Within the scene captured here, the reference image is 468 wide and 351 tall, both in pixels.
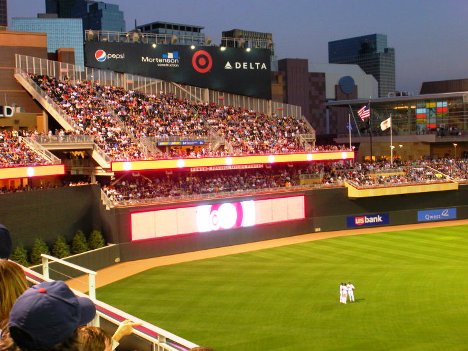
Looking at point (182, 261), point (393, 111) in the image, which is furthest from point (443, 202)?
point (393, 111)

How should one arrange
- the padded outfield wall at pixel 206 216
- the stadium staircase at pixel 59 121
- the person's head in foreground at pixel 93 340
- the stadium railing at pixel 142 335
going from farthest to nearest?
1. the stadium staircase at pixel 59 121
2. the padded outfield wall at pixel 206 216
3. the stadium railing at pixel 142 335
4. the person's head in foreground at pixel 93 340

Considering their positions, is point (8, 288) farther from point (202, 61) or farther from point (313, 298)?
point (202, 61)

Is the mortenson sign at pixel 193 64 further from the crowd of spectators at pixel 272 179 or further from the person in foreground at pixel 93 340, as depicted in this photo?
the person in foreground at pixel 93 340

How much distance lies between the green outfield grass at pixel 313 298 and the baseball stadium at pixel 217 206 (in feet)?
0.31

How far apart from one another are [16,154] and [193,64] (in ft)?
71.1

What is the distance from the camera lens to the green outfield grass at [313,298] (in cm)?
1878

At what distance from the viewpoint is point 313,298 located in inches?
934

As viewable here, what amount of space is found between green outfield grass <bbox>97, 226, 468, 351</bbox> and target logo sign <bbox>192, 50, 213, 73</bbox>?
2116 centimetres

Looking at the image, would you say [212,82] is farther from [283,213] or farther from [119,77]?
[283,213]

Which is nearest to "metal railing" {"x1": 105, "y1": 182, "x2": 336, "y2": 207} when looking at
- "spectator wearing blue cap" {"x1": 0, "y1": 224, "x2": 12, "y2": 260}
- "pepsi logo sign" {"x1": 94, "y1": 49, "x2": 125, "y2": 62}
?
"pepsi logo sign" {"x1": 94, "y1": 49, "x2": 125, "y2": 62}

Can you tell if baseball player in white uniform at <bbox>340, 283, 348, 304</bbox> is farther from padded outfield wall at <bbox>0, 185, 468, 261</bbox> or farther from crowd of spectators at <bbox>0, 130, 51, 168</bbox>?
crowd of spectators at <bbox>0, 130, 51, 168</bbox>

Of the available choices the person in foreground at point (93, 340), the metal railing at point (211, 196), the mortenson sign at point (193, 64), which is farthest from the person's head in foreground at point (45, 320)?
the mortenson sign at point (193, 64)

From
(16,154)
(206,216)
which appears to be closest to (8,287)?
(16,154)

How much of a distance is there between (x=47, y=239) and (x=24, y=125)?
12885mm
